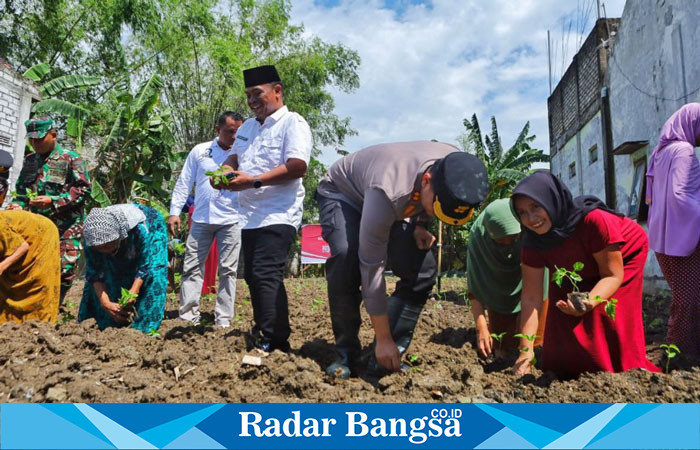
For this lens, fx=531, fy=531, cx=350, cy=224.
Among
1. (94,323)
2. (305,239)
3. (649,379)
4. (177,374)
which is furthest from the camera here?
(305,239)

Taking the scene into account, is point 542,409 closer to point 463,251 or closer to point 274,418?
point 274,418

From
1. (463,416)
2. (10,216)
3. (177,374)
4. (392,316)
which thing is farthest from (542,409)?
(10,216)

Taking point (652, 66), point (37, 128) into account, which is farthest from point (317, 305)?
point (652, 66)

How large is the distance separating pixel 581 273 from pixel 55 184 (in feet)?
13.0

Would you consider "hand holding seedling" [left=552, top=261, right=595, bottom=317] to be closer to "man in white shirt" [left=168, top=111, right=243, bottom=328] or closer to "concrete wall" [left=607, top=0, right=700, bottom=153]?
"man in white shirt" [left=168, top=111, right=243, bottom=328]

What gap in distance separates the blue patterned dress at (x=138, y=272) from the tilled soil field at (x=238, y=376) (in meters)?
0.30

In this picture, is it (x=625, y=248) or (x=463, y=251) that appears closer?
(x=625, y=248)

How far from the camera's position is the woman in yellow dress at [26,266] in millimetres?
3660

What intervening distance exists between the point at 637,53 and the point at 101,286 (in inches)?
337

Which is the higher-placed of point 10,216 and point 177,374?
point 10,216

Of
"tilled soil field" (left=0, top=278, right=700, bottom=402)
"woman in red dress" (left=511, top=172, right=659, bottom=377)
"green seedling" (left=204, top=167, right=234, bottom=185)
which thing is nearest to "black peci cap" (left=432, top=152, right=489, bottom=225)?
"woman in red dress" (left=511, top=172, right=659, bottom=377)

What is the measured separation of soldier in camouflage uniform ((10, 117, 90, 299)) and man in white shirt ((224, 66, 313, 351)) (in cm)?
183

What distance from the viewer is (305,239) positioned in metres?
15.5

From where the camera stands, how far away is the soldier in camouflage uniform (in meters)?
A: 4.25
